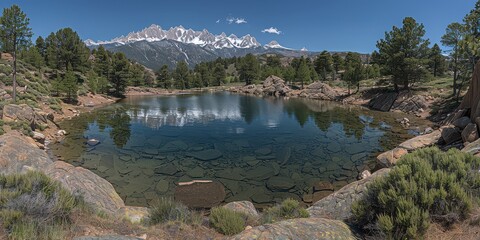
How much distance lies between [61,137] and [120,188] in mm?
16777

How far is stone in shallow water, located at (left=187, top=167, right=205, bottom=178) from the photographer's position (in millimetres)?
17672

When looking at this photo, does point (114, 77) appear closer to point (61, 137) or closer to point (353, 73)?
point (61, 137)

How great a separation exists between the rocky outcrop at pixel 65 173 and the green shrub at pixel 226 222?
13.7 feet

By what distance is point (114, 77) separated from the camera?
8650 cm

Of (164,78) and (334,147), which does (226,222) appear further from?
(164,78)

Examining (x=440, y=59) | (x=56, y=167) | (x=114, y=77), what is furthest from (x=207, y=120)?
(x=440, y=59)

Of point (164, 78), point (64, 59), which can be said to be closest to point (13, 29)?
point (64, 59)

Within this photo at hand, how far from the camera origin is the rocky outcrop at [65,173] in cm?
977

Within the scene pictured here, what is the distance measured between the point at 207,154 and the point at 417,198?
18.1 m

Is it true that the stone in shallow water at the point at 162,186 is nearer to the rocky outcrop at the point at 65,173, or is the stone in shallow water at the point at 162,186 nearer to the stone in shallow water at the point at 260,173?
the rocky outcrop at the point at 65,173

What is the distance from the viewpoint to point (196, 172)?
18234mm

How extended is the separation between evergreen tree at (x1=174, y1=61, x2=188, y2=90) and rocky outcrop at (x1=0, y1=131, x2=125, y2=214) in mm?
119820

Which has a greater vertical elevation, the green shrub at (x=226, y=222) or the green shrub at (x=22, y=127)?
the green shrub at (x=22, y=127)

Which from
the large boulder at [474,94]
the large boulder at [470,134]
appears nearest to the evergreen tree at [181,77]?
the large boulder at [474,94]
